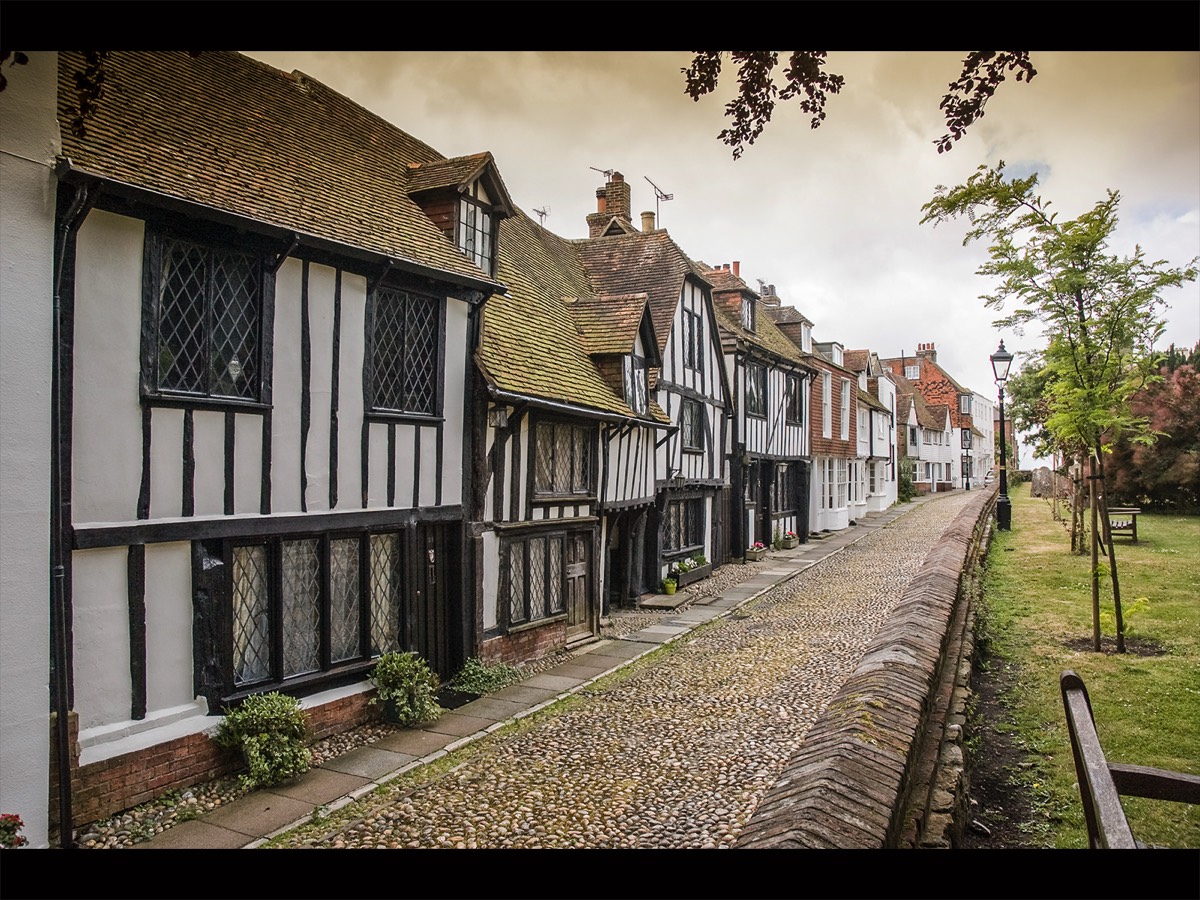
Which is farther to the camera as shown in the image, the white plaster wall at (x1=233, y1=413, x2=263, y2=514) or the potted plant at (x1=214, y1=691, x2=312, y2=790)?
the white plaster wall at (x1=233, y1=413, x2=263, y2=514)

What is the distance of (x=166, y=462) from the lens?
6.21 metres

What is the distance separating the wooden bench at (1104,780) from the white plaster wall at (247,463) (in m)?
6.31

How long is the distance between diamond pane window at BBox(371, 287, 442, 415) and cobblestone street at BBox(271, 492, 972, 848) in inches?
149

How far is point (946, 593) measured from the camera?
8211 millimetres

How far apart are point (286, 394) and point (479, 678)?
14.1 feet

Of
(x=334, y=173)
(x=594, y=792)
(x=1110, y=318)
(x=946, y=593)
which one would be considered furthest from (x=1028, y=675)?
(x=334, y=173)

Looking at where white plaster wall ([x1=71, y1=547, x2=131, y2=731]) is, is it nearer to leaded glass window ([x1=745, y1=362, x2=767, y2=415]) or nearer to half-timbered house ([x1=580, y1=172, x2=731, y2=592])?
half-timbered house ([x1=580, y1=172, x2=731, y2=592])

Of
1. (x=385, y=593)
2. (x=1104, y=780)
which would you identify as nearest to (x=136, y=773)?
(x=385, y=593)

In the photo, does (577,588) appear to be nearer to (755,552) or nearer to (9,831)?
(9,831)

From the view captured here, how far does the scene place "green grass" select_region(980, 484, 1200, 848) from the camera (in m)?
5.64

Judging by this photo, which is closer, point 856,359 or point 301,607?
point 301,607

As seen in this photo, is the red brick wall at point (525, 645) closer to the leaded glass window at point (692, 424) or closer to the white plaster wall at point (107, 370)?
the white plaster wall at point (107, 370)

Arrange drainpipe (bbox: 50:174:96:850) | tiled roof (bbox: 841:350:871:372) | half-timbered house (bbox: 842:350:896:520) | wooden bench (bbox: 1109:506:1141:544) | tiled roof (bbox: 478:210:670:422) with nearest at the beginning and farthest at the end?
drainpipe (bbox: 50:174:96:850) → tiled roof (bbox: 478:210:670:422) → wooden bench (bbox: 1109:506:1141:544) → half-timbered house (bbox: 842:350:896:520) → tiled roof (bbox: 841:350:871:372)

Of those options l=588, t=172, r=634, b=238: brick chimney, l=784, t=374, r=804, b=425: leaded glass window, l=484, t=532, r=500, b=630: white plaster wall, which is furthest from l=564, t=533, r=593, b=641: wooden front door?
l=784, t=374, r=804, b=425: leaded glass window
